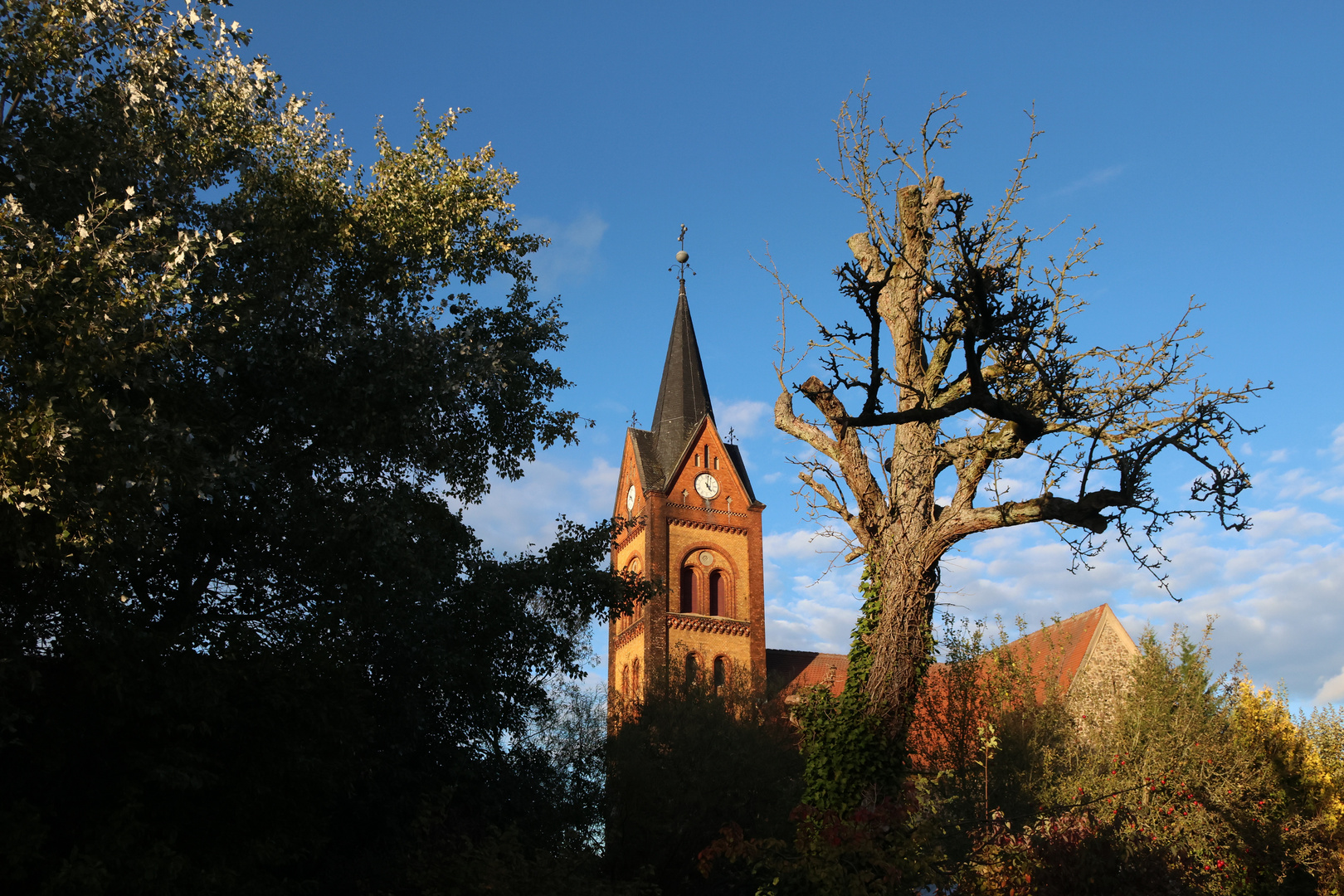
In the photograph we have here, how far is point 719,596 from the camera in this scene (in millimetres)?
47562

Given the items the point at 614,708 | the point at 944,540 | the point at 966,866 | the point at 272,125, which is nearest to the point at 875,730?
the point at 944,540

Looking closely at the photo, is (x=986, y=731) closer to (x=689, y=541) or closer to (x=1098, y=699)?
(x=1098, y=699)

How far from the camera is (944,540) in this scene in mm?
10453

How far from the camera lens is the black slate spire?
49.3 metres

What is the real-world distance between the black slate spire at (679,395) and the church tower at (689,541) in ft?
0.17

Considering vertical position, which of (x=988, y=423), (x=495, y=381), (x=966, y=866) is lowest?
(x=966, y=866)

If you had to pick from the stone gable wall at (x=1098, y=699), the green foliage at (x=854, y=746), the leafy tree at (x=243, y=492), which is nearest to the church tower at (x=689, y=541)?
the stone gable wall at (x=1098, y=699)

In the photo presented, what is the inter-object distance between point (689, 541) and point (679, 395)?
765 cm

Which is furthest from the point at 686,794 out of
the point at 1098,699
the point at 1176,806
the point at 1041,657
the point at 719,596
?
the point at 719,596

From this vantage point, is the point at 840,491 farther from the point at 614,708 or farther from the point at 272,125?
the point at 614,708

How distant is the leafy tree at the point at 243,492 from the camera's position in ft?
30.4

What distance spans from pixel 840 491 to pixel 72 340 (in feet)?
25.2

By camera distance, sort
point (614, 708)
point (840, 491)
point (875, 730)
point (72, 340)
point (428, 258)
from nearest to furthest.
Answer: point (72, 340), point (875, 730), point (840, 491), point (428, 258), point (614, 708)

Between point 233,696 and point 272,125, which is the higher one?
point 272,125
